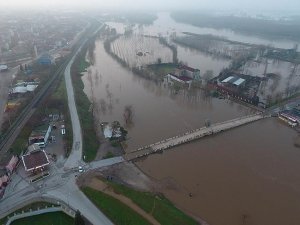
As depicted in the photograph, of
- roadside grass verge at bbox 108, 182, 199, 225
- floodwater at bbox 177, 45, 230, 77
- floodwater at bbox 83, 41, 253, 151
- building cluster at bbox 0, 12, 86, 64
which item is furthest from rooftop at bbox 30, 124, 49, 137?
building cluster at bbox 0, 12, 86, 64

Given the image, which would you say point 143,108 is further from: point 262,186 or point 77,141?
point 262,186

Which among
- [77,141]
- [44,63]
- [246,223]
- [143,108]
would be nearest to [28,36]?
[44,63]

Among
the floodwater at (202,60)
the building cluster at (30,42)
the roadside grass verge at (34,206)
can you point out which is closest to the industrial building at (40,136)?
the roadside grass verge at (34,206)

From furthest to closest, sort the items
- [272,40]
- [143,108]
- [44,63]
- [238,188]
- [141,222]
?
[272,40]
[44,63]
[143,108]
[238,188]
[141,222]

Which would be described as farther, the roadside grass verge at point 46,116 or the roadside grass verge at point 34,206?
the roadside grass verge at point 46,116

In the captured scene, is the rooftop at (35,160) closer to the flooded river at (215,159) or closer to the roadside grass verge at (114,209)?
the roadside grass verge at (114,209)

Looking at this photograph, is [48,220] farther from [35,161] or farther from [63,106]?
[63,106]
